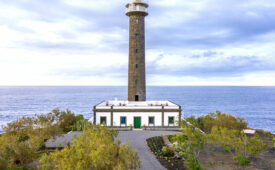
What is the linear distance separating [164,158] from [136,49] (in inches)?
810

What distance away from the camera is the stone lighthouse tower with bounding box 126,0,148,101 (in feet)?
111

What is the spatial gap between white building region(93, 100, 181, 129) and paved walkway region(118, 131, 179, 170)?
2964 mm

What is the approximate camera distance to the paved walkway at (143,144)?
1630 centimetres

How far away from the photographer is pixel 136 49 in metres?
34.3

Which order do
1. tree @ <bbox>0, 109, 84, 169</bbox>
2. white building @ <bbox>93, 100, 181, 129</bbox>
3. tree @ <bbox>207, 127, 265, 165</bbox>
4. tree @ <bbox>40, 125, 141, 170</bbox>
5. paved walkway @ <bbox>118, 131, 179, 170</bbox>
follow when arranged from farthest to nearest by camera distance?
white building @ <bbox>93, 100, 181, 129</bbox> → paved walkway @ <bbox>118, 131, 179, 170</bbox> → tree @ <bbox>207, 127, 265, 165</bbox> → tree @ <bbox>0, 109, 84, 169</bbox> → tree @ <bbox>40, 125, 141, 170</bbox>

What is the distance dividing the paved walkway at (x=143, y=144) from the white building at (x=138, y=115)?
296cm

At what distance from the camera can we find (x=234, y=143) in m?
16.0

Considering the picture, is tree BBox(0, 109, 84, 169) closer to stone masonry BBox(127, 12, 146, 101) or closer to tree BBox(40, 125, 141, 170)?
tree BBox(40, 125, 141, 170)

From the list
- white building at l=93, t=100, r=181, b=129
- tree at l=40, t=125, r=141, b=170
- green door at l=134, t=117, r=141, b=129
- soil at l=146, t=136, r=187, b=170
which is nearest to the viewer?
tree at l=40, t=125, r=141, b=170

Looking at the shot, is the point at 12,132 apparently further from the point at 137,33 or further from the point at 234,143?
the point at 137,33

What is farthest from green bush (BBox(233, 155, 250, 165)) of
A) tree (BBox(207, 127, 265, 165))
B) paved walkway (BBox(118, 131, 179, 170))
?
paved walkway (BBox(118, 131, 179, 170))

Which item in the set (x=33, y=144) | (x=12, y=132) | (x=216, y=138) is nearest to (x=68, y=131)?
(x=12, y=132)

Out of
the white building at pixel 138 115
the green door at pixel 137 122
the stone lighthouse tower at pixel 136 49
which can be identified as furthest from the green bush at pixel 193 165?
the stone lighthouse tower at pixel 136 49

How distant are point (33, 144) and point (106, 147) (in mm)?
9122
